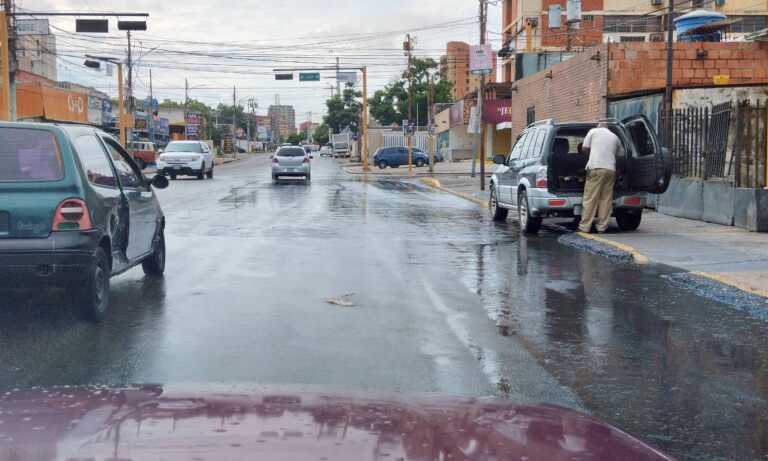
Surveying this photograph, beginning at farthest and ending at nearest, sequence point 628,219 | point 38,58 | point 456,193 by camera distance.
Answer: point 38,58
point 456,193
point 628,219

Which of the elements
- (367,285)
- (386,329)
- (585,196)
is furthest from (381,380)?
(585,196)

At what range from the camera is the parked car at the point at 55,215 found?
278 inches

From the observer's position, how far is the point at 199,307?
8.32 meters

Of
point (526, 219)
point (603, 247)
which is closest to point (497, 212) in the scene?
point (526, 219)

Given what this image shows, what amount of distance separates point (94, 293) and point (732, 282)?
6673mm

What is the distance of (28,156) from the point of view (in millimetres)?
7305

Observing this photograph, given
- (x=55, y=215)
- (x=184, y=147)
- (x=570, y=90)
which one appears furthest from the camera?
(x=184, y=147)

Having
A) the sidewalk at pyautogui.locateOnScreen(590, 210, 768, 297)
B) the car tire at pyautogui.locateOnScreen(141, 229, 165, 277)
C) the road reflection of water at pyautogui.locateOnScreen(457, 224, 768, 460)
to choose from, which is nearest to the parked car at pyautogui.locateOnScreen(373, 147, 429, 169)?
the sidewalk at pyautogui.locateOnScreen(590, 210, 768, 297)

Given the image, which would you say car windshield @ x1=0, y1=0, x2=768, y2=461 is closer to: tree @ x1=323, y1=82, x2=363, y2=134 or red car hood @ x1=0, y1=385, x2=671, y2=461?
red car hood @ x1=0, y1=385, x2=671, y2=461

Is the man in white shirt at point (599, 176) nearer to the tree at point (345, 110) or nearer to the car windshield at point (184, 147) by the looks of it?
the car windshield at point (184, 147)

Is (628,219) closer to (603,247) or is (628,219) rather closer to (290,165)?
(603,247)

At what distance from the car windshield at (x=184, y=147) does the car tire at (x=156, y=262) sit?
29.9 meters

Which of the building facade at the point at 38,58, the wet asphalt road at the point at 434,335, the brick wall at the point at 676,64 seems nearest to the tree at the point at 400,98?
the building facade at the point at 38,58

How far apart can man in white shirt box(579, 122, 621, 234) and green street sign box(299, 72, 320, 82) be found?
35028 mm
